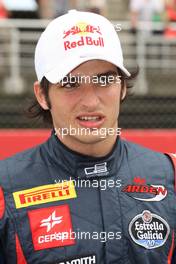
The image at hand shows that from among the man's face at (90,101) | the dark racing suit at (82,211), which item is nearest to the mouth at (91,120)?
the man's face at (90,101)

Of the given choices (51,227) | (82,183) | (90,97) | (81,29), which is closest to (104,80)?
(90,97)

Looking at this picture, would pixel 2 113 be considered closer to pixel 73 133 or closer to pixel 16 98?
pixel 16 98

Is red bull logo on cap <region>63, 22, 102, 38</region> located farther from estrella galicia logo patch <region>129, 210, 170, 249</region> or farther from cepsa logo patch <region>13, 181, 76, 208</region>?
estrella galicia logo patch <region>129, 210, 170, 249</region>

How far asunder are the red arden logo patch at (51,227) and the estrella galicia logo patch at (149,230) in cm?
18

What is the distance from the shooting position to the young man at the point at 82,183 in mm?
1914

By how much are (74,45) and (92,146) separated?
0.96ft

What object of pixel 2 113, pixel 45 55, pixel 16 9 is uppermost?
pixel 45 55

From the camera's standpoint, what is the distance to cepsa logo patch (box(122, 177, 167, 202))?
6.56 ft

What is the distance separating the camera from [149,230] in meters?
1.99

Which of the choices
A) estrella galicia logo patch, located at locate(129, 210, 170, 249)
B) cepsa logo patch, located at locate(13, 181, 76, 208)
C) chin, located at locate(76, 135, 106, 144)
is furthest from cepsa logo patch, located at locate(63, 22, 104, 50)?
estrella galicia logo patch, located at locate(129, 210, 170, 249)

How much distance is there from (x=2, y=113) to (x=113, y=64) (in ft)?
19.6

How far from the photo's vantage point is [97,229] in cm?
193

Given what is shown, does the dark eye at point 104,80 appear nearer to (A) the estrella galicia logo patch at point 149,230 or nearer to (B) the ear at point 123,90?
(B) the ear at point 123,90

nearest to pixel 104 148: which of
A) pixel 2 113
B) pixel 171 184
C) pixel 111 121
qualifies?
pixel 111 121
